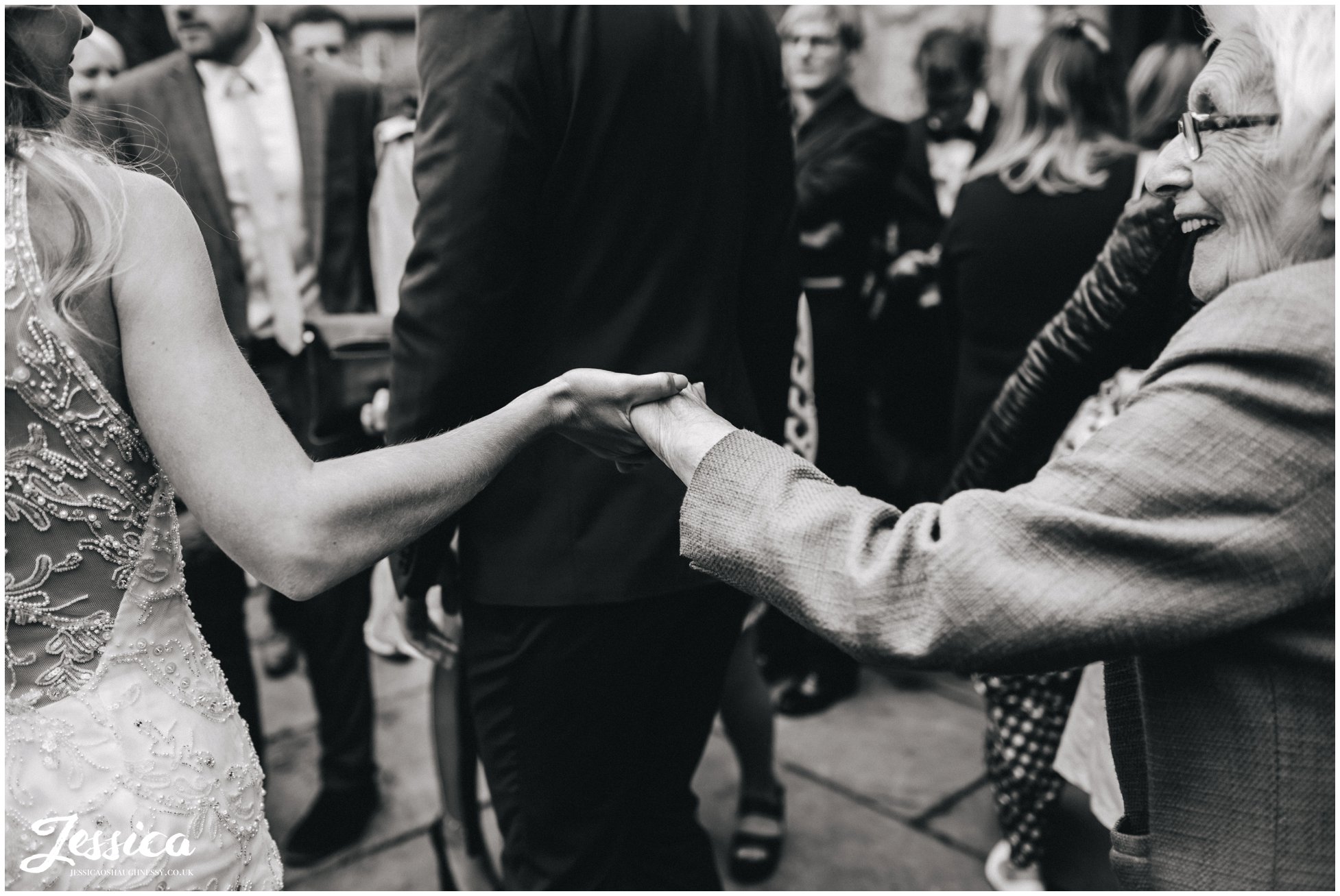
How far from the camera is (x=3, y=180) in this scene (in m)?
1.13

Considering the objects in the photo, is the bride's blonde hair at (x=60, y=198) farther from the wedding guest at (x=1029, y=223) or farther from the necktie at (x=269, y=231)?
the wedding guest at (x=1029, y=223)

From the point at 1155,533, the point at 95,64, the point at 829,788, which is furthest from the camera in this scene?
the point at 95,64

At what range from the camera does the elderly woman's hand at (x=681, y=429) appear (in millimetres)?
1316

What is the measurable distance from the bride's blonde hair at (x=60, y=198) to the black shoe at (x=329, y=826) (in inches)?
86.4

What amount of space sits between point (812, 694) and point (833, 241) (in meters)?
1.55

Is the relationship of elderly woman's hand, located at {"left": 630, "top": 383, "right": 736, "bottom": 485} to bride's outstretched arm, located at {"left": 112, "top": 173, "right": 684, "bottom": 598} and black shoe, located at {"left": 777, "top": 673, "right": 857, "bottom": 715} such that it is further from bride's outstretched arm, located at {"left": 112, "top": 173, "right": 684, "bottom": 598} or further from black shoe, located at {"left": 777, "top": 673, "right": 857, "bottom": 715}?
black shoe, located at {"left": 777, "top": 673, "right": 857, "bottom": 715}

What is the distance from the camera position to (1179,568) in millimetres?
1008

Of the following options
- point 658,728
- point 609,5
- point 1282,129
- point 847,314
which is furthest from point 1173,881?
point 847,314

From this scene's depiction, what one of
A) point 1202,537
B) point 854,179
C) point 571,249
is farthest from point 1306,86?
point 854,179

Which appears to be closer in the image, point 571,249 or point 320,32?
point 571,249

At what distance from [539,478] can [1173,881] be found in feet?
3.52

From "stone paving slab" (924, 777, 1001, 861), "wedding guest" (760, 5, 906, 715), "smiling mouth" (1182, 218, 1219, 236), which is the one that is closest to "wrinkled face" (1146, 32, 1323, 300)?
"smiling mouth" (1182, 218, 1219, 236)

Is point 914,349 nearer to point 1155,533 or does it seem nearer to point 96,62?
point 1155,533

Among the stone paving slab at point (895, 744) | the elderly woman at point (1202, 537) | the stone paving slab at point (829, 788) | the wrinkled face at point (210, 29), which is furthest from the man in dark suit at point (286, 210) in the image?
the elderly woman at point (1202, 537)
